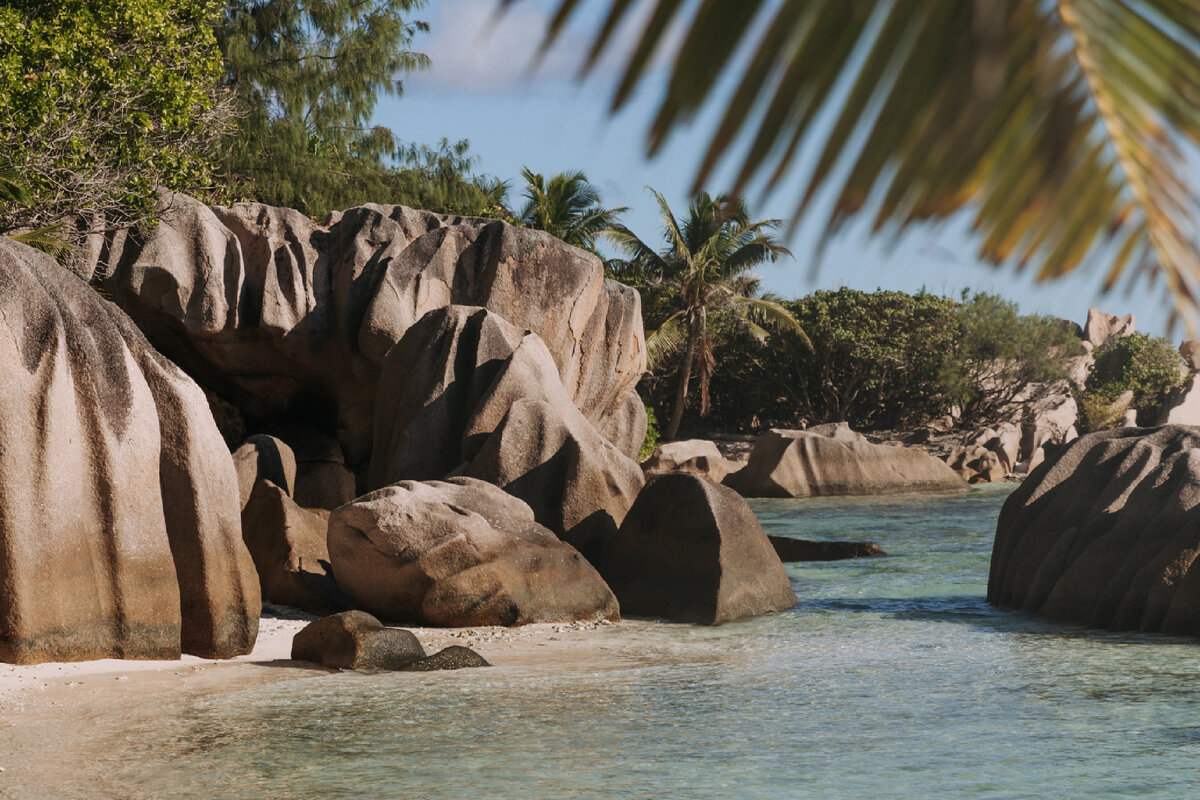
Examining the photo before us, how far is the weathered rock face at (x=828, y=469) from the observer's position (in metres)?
28.2

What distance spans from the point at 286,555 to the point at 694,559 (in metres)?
4.00

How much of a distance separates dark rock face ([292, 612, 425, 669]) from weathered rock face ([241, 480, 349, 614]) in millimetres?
2060

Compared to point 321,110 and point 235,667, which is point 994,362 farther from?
point 235,667

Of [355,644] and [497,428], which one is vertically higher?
[497,428]

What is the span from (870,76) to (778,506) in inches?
1016

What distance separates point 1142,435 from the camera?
12.5 m

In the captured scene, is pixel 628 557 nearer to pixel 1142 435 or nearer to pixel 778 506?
pixel 1142 435

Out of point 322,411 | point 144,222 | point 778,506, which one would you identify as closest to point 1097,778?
point 144,222

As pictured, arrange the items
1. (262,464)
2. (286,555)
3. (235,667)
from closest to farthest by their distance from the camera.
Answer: (235,667)
(286,555)
(262,464)

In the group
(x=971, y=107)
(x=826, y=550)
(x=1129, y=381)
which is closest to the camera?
(x=971, y=107)

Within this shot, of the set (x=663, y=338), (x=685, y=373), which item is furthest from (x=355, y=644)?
(x=685, y=373)

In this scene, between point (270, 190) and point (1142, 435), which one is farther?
point (270, 190)

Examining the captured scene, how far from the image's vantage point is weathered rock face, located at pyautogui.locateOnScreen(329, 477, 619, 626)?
1060 centimetres

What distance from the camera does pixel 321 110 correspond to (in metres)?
26.3
